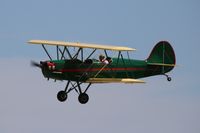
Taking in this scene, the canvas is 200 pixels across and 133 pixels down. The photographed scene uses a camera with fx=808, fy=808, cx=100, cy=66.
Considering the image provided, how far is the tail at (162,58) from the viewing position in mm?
51250

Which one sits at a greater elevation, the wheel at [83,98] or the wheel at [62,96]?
the wheel at [62,96]

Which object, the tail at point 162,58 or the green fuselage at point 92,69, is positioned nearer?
the green fuselage at point 92,69

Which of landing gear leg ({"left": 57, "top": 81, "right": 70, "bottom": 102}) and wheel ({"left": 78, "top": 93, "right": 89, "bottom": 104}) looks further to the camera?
wheel ({"left": 78, "top": 93, "right": 89, "bottom": 104})

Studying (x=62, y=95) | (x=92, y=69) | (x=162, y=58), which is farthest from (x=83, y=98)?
(x=162, y=58)

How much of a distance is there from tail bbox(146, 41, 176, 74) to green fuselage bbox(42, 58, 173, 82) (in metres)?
1.83

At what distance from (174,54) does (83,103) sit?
866 centimetres

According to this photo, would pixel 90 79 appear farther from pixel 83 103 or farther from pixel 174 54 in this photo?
pixel 174 54

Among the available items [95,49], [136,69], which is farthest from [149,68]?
[95,49]

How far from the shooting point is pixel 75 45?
46250 millimetres

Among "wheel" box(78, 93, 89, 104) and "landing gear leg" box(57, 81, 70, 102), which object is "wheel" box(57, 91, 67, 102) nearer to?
"landing gear leg" box(57, 81, 70, 102)

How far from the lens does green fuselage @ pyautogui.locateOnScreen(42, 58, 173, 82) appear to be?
147 feet

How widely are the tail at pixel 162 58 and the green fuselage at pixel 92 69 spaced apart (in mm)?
1826

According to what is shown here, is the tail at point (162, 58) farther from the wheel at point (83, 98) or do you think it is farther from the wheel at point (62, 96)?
the wheel at point (62, 96)

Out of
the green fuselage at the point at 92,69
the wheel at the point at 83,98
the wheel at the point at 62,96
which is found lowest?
the wheel at the point at 83,98
